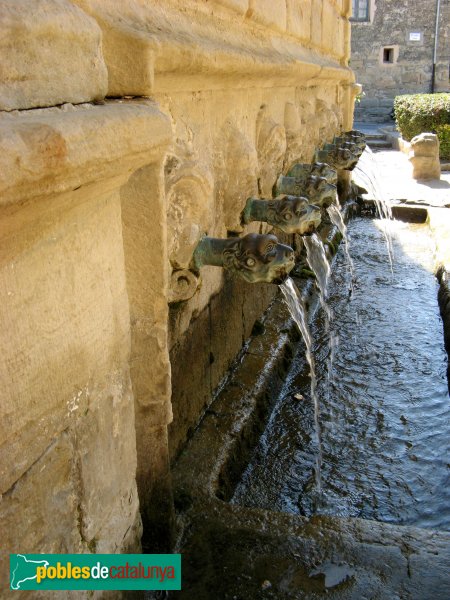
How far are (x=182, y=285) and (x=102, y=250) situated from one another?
85 cm

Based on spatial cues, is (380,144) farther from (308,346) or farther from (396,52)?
(308,346)

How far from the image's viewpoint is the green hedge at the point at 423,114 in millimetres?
13102

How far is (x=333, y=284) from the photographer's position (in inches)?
209

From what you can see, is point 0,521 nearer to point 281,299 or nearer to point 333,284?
point 281,299

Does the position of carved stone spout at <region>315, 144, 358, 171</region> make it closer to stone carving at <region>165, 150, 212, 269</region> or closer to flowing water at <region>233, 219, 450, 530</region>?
flowing water at <region>233, 219, 450, 530</region>

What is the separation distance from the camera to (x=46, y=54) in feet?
3.79

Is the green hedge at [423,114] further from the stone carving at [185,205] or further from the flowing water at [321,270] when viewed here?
the stone carving at [185,205]

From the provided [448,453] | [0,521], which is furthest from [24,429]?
[448,453]

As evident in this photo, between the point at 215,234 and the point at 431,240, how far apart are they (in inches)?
168

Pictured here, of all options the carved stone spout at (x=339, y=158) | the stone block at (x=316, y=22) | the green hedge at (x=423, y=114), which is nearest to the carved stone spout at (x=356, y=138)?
the carved stone spout at (x=339, y=158)

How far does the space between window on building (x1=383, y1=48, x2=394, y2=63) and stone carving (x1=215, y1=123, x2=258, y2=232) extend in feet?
67.3

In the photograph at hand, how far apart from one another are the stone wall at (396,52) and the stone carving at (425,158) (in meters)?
11.6

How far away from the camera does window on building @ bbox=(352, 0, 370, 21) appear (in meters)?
21.1

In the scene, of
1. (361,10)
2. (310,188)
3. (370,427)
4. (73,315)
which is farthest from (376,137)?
(73,315)
